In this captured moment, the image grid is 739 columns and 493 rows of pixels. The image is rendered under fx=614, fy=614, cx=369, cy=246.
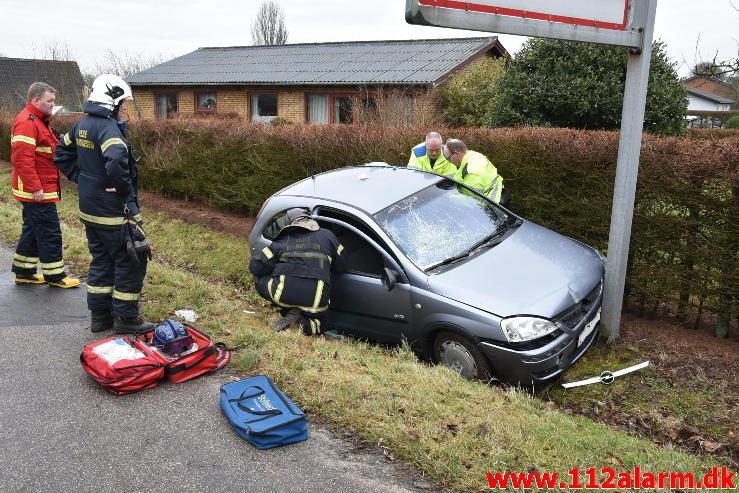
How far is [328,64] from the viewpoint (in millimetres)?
22656

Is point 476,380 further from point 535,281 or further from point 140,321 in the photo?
point 140,321

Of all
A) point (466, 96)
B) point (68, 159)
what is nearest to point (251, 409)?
point (68, 159)

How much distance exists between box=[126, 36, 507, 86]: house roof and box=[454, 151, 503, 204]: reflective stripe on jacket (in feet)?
37.3

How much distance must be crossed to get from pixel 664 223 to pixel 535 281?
5.69 feet

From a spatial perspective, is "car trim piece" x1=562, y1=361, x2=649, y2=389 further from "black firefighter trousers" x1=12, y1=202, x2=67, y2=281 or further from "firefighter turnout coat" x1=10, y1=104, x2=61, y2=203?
"firefighter turnout coat" x1=10, y1=104, x2=61, y2=203

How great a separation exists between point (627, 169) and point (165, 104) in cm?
2466

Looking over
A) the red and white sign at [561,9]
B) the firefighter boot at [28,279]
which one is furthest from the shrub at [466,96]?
the firefighter boot at [28,279]

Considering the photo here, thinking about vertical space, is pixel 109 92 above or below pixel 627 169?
above

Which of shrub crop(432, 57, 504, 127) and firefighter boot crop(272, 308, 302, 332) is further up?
shrub crop(432, 57, 504, 127)

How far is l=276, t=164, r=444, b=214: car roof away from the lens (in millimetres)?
5781

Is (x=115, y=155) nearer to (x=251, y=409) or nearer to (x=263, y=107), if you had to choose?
(x=251, y=409)

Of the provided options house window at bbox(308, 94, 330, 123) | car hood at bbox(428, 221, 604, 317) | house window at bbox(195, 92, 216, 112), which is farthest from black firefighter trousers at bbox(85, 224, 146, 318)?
house window at bbox(195, 92, 216, 112)

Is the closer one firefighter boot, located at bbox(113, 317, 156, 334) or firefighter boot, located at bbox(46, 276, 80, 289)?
firefighter boot, located at bbox(113, 317, 156, 334)

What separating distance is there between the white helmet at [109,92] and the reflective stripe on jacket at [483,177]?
345cm
